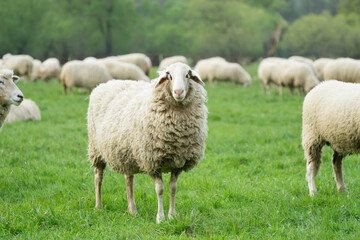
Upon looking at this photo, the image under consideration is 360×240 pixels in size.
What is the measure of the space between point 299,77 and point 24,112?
9.80 m

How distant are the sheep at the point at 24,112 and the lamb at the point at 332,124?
7.36 meters

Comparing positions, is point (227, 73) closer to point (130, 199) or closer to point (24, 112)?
point (24, 112)

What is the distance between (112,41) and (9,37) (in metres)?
11.6

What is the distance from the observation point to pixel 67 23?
43.7 m

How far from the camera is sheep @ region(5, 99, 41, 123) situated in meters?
10.6

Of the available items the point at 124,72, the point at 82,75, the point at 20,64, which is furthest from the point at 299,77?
the point at 20,64

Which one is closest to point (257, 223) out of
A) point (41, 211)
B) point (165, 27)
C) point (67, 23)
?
point (41, 211)

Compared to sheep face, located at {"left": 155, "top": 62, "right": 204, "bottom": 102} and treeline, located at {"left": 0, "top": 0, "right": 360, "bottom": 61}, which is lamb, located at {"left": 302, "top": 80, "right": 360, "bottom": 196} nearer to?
sheep face, located at {"left": 155, "top": 62, "right": 204, "bottom": 102}

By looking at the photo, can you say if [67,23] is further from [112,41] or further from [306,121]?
[306,121]

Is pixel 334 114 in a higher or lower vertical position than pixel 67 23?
lower

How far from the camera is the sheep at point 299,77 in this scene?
16177 mm

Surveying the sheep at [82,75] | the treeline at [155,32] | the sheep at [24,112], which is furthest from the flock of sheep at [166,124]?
the treeline at [155,32]

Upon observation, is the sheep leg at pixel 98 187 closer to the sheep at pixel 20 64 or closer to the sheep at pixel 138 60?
the sheep at pixel 20 64

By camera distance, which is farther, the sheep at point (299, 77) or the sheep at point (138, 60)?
the sheep at point (138, 60)
